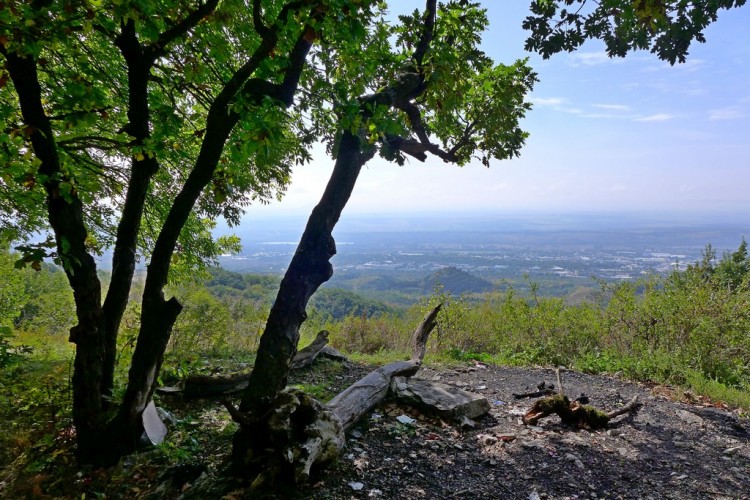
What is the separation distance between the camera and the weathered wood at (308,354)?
7.04 m

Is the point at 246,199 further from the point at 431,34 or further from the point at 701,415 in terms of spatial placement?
the point at 701,415

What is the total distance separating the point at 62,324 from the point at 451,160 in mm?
13856

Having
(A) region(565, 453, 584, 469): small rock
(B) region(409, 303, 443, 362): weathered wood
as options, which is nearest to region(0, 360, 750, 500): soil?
(A) region(565, 453, 584, 469): small rock

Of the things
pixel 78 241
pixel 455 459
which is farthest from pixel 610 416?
pixel 78 241

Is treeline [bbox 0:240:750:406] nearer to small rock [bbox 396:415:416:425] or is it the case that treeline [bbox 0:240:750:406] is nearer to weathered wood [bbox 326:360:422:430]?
weathered wood [bbox 326:360:422:430]

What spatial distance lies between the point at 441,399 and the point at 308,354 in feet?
10.2

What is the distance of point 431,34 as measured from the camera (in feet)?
15.2

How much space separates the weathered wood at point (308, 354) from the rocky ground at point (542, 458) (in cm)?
250

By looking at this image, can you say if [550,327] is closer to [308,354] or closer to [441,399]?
[441,399]

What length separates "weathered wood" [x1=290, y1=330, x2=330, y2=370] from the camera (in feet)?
23.1

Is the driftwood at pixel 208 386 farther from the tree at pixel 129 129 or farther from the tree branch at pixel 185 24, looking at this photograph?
the tree branch at pixel 185 24

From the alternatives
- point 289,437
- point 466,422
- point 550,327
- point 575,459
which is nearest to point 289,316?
point 289,437

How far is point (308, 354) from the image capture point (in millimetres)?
7266

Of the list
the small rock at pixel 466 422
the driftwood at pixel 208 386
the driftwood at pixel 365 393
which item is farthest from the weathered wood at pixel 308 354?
the small rock at pixel 466 422
